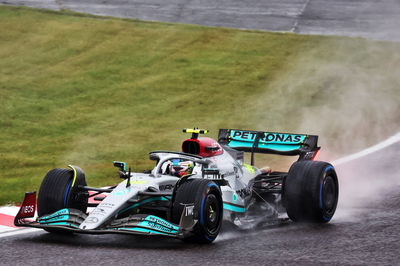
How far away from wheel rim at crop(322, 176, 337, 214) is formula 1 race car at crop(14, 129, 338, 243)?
1 cm

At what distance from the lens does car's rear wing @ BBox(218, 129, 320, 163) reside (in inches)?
461

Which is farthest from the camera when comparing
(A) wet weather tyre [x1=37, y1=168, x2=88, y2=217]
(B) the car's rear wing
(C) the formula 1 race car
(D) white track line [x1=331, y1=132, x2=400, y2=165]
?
(D) white track line [x1=331, y1=132, x2=400, y2=165]

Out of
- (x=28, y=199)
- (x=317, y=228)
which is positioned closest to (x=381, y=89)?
(x=317, y=228)

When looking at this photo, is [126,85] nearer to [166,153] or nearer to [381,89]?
[381,89]

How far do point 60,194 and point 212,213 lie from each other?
6.03ft

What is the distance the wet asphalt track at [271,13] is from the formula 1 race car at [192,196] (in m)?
15.8

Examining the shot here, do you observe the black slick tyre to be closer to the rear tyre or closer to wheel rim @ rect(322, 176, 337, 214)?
the rear tyre

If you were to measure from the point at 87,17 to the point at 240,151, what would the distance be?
17.8m

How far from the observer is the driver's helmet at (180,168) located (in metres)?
10.1

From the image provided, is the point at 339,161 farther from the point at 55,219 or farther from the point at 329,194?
the point at 55,219

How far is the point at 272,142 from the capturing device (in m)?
11.9

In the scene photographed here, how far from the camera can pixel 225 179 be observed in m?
10.4

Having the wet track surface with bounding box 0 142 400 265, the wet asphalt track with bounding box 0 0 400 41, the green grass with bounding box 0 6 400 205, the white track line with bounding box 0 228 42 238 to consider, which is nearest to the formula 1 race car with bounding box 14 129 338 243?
the wet track surface with bounding box 0 142 400 265

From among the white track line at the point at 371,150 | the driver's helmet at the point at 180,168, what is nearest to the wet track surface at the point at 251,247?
the driver's helmet at the point at 180,168
